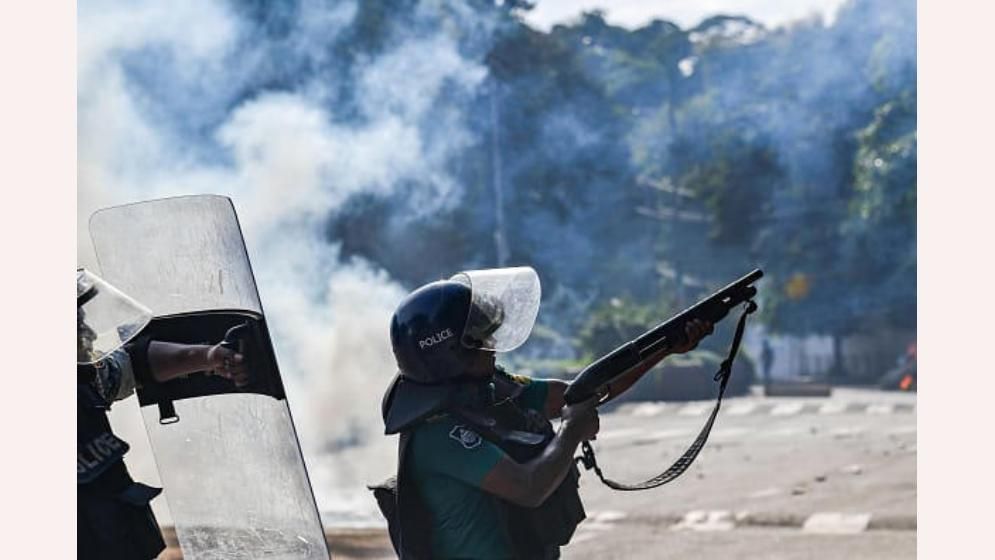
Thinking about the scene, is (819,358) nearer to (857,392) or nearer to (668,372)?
(857,392)

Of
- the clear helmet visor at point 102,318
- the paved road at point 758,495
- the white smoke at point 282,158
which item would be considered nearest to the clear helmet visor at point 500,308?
the clear helmet visor at point 102,318

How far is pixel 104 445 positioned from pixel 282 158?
460 inches

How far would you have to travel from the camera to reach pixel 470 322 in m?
2.94

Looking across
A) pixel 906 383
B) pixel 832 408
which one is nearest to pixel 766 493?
pixel 832 408

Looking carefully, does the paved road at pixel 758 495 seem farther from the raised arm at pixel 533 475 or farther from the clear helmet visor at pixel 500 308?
the raised arm at pixel 533 475

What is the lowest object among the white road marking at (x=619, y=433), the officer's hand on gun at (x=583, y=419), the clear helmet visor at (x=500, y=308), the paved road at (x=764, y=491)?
the white road marking at (x=619, y=433)

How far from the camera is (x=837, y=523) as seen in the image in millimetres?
7723

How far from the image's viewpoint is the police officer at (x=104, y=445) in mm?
2857

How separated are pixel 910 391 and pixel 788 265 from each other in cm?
527

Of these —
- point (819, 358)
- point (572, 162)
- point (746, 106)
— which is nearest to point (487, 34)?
point (572, 162)

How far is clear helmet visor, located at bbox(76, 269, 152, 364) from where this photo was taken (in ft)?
9.40

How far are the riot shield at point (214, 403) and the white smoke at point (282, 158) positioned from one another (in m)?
7.34

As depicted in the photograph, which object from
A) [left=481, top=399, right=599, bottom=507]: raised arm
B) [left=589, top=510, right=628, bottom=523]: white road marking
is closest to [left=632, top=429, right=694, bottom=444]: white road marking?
[left=589, top=510, right=628, bottom=523]: white road marking

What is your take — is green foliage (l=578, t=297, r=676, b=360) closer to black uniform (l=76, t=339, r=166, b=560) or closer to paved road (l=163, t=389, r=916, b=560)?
paved road (l=163, t=389, r=916, b=560)
